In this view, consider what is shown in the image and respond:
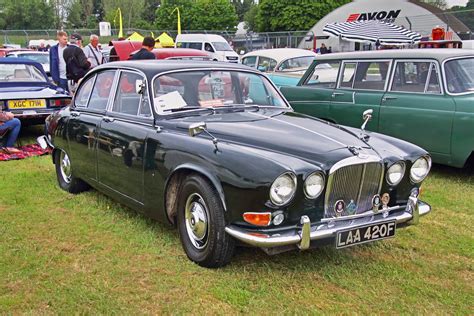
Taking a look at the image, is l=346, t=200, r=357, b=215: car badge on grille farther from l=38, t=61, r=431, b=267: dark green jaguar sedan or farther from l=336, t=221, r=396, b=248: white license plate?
l=336, t=221, r=396, b=248: white license plate

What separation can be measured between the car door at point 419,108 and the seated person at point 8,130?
17.9 feet

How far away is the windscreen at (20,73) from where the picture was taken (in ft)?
28.6

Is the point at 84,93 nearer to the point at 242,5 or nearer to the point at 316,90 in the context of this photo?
the point at 316,90

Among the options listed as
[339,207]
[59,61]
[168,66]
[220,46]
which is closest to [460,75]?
[339,207]

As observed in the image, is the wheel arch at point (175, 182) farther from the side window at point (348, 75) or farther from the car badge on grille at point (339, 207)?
the side window at point (348, 75)

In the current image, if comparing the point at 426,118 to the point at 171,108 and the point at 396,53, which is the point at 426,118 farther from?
the point at 171,108

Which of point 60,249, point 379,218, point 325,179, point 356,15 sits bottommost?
point 60,249

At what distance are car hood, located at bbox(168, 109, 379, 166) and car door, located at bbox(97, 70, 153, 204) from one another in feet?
1.60

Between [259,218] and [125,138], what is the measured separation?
1706 millimetres

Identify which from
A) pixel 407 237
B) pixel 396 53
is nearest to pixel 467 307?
pixel 407 237

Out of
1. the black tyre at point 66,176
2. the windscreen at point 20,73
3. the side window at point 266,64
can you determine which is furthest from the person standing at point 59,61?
the black tyre at point 66,176

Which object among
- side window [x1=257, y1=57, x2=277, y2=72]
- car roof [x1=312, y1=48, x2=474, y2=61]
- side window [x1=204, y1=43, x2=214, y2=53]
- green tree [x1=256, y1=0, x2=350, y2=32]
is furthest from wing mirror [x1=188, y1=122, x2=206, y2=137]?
green tree [x1=256, y1=0, x2=350, y2=32]

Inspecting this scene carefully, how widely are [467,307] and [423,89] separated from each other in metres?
3.79

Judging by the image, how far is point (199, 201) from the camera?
378cm
